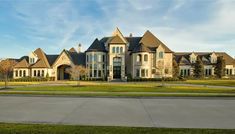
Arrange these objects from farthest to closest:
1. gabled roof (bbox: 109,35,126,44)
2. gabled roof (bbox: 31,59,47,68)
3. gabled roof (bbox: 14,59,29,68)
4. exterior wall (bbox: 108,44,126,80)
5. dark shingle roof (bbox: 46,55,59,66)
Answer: dark shingle roof (bbox: 46,55,59,66), gabled roof (bbox: 14,59,29,68), gabled roof (bbox: 31,59,47,68), exterior wall (bbox: 108,44,126,80), gabled roof (bbox: 109,35,126,44)

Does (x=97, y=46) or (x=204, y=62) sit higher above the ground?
(x=97, y=46)

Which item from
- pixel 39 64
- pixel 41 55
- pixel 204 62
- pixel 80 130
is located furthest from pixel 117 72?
pixel 80 130

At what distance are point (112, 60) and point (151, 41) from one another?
437 inches

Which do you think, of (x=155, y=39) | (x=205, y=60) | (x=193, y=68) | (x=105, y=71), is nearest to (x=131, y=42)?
(x=155, y=39)

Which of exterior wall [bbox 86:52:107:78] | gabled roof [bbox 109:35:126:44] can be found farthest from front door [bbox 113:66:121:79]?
gabled roof [bbox 109:35:126:44]

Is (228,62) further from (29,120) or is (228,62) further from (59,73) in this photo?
(29,120)

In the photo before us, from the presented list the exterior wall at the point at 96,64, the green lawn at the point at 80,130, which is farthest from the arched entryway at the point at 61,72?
the green lawn at the point at 80,130

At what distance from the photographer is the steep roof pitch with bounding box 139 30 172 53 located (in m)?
53.0

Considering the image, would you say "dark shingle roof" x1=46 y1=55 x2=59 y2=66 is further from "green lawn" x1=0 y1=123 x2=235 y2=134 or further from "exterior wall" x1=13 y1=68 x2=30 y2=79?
"green lawn" x1=0 y1=123 x2=235 y2=134

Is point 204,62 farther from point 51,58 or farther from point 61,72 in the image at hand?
point 51,58

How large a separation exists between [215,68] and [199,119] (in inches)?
2291

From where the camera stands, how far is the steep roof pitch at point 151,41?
53.0m

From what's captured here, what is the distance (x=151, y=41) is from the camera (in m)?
53.7

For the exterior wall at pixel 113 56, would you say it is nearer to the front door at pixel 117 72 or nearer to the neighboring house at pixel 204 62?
the front door at pixel 117 72
